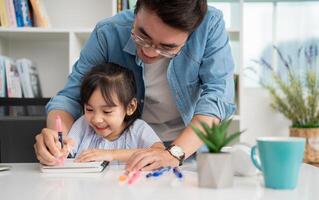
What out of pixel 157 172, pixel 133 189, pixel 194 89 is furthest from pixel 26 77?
pixel 133 189

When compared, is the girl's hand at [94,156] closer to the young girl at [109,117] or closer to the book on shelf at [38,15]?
the young girl at [109,117]

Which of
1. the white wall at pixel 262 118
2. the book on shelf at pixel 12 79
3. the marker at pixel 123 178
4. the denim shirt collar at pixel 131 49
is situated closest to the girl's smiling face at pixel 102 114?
the denim shirt collar at pixel 131 49

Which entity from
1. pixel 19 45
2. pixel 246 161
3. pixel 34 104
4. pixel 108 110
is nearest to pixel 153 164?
pixel 246 161

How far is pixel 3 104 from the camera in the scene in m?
2.66

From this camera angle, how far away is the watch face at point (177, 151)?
3.90ft

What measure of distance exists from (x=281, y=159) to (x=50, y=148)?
602mm

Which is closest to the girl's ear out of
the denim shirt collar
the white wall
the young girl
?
the young girl

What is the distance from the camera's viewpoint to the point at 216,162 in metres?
0.89

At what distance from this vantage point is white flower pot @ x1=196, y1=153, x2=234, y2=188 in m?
0.89

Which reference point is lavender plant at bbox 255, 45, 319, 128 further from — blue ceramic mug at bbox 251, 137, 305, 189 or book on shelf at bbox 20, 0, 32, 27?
blue ceramic mug at bbox 251, 137, 305, 189

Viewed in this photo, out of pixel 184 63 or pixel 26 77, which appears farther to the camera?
pixel 26 77

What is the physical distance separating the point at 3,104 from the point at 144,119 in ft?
4.32

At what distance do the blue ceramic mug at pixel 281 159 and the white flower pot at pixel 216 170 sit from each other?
0.07m

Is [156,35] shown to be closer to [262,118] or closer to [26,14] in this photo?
[26,14]
